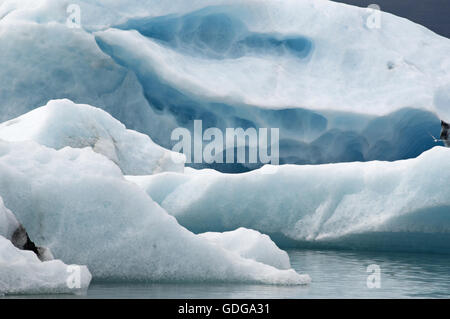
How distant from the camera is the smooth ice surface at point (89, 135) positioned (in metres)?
7.28

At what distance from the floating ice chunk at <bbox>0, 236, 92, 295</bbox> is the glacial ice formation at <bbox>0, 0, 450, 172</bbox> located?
23.4 feet

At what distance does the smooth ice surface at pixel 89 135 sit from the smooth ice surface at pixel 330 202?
91 centimetres

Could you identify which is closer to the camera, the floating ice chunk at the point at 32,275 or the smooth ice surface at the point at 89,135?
the floating ice chunk at the point at 32,275

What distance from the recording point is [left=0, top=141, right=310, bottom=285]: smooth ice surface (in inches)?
155

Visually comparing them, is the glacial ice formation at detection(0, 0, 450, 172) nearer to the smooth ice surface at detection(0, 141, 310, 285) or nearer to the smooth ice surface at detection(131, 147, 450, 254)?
the smooth ice surface at detection(131, 147, 450, 254)

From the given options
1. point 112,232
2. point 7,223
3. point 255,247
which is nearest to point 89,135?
point 255,247

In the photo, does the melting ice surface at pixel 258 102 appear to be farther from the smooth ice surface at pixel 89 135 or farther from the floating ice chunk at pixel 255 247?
the floating ice chunk at pixel 255 247

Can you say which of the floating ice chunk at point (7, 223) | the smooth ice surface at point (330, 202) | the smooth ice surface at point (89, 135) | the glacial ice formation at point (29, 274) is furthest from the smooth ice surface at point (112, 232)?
the smooth ice surface at point (89, 135)

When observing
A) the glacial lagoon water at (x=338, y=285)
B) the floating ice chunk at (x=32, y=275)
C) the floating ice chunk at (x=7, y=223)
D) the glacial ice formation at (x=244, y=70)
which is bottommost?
the glacial lagoon water at (x=338, y=285)

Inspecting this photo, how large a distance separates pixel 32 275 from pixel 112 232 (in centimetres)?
70

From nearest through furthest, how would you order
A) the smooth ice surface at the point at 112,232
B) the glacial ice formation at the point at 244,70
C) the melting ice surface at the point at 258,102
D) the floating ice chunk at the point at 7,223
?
the floating ice chunk at the point at 7,223 → the smooth ice surface at the point at 112,232 → the melting ice surface at the point at 258,102 → the glacial ice formation at the point at 244,70

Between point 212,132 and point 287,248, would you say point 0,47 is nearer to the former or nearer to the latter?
point 212,132

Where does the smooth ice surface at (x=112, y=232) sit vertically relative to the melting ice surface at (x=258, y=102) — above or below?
below

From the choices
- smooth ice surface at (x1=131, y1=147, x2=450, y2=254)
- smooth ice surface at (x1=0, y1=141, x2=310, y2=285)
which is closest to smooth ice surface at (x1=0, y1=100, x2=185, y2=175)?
smooth ice surface at (x1=131, y1=147, x2=450, y2=254)
